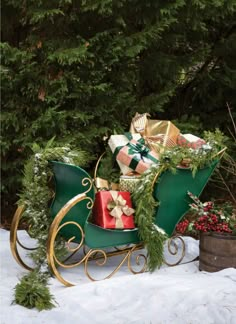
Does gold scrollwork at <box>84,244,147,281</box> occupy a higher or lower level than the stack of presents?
lower

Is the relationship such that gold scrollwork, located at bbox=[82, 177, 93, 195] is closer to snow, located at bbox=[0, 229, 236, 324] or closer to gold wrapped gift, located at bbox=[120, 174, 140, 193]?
gold wrapped gift, located at bbox=[120, 174, 140, 193]

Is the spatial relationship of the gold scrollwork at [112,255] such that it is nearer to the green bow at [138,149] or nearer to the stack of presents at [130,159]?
the stack of presents at [130,159]

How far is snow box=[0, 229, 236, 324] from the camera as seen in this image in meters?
2.56

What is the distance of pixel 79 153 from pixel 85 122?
113 centimetres

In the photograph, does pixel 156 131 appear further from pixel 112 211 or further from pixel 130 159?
pixel 112 211

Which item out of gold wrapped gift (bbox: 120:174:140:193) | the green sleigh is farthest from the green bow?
the green sleigh

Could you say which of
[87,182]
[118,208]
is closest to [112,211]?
[118,208]

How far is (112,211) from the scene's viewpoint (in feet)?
10.5

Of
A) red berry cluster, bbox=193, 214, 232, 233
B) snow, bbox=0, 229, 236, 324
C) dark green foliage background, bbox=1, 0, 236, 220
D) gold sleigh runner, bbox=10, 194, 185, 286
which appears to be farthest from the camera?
dark green foliage background, bbox=1, 0, 236, 220

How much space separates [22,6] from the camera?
439cm

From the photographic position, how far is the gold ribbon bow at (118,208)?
126 inches

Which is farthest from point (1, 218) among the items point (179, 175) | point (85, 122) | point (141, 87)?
point (179, 175)

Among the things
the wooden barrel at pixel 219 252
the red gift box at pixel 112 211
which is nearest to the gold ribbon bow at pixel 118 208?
the red gift box at pixel 112 211

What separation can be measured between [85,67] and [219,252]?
2103 mm
